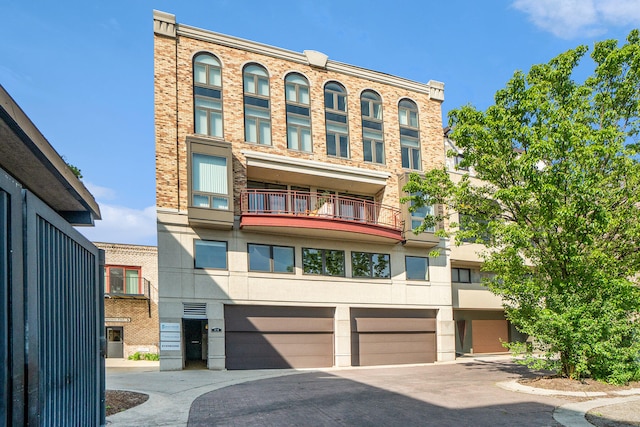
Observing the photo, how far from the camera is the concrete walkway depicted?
9.69 meters

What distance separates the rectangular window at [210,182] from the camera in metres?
20.0

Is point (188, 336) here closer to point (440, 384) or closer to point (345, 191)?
point (345, 191)

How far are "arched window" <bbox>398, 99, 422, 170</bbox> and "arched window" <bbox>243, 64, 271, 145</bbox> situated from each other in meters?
7.18

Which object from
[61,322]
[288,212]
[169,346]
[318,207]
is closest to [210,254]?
[288,212]

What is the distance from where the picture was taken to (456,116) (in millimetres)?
15883

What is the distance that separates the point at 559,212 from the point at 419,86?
15.0 m

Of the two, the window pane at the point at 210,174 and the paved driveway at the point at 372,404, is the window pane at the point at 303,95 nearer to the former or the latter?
the window pane at the point at 210,174

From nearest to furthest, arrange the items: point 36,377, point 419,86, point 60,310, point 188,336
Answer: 1. point 36,377
2. point 60,310
3. point 188,336
4. point 419,86

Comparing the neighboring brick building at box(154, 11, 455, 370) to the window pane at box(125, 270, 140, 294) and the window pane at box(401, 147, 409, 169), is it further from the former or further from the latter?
the window pane at box(125, 270, 140, 294)

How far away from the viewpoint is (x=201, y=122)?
2108 centimetres

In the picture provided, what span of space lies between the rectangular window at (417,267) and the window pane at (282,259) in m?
6.06

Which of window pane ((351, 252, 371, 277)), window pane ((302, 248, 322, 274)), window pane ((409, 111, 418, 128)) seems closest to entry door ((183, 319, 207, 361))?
window pane ((302, 248, 322, 274))

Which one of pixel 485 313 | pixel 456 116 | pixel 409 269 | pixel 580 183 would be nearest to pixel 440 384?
pixel 580 183

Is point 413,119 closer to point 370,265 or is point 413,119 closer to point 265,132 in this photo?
point 370,265
